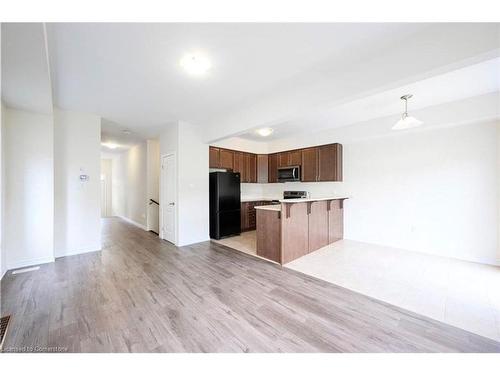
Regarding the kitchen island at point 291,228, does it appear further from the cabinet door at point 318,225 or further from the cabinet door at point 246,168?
the cabinet door at point 246,168

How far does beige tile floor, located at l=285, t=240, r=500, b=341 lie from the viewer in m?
1.90

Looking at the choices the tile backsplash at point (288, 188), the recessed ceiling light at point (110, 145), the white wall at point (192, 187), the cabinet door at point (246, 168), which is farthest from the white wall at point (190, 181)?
the recessed ceiling light at point (110, 145)

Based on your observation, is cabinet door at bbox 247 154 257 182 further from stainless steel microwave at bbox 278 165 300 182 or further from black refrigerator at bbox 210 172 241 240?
black refrigerator at bbox 210 172 241 240

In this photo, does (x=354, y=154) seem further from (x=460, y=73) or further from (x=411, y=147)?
(x=460, y=73)

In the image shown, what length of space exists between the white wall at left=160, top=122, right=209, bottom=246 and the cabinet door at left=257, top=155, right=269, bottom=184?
197 cm

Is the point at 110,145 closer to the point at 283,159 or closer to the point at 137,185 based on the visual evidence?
the point at 137,185

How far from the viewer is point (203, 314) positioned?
75.4 inches

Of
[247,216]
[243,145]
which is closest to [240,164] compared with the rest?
[243,145]

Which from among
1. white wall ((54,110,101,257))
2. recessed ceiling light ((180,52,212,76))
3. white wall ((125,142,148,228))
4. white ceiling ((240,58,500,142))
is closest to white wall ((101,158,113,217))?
white wall ((125,142,148,228))

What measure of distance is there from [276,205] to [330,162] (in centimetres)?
188

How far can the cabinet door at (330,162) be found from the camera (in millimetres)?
4641

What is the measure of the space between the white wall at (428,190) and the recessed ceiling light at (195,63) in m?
3.67
